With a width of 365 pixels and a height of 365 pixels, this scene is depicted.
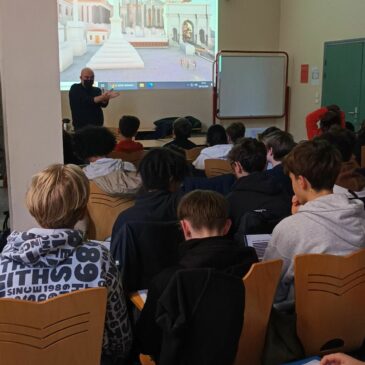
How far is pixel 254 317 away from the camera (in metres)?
1.66

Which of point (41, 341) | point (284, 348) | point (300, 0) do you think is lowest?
point (284, 348)

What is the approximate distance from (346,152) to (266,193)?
1061mm

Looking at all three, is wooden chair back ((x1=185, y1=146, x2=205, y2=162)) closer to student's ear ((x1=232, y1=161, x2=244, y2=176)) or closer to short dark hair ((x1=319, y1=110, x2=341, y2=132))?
short dark hair ((x1=319, y1=110, x2=341, y2=132))

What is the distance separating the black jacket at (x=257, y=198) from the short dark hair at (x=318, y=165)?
37cm

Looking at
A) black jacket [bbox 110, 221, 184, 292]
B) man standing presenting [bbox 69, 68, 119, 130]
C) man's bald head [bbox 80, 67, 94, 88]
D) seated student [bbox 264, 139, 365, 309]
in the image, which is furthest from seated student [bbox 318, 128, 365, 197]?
man's bald head [bbox 80, 67, 94, 88]

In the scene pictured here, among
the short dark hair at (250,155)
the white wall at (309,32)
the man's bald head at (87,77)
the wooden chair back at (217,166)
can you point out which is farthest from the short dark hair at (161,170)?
the white wall at (309,32)

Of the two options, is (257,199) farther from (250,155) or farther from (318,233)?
(318,233)

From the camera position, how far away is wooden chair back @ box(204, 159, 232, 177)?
3.97m

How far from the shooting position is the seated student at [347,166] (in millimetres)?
3057

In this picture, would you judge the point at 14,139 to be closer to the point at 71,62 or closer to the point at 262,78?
the point at 71,62

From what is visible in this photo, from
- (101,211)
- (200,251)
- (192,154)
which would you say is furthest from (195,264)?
(192,154)

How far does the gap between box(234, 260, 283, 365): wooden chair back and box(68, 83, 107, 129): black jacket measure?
4.98m

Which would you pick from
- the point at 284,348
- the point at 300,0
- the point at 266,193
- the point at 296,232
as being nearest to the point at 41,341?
the point at 284,348

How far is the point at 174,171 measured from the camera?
2.52 m
